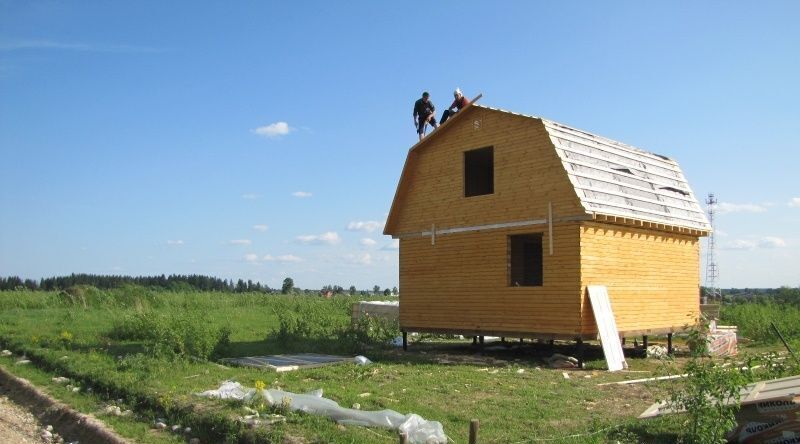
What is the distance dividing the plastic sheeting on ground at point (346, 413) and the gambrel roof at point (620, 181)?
7806mm

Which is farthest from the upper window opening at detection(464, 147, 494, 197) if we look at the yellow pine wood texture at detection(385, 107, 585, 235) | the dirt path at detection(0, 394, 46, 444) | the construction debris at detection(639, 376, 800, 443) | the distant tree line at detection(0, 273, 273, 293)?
the distant tree line at detection(0, 273, 273, 293)

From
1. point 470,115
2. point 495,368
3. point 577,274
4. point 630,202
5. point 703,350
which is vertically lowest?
point 495,368

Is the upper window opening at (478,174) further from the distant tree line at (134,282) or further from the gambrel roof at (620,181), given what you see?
the distant tree line at (134,282)

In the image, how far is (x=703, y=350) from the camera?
7949 millimetres

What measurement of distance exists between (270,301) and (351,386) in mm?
26608

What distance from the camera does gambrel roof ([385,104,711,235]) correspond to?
50.7 feet

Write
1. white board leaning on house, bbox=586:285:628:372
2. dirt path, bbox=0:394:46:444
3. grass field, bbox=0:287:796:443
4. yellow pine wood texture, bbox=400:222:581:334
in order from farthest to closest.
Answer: yellow pine wood texture, bbox=400:222:581:334, white board leaning on house, bbox=586:285:628:372, dirt path, bbox=0:394:46:444, grass field, bbox=0:287:796:443

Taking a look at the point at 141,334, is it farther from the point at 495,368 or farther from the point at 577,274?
the point at 577,274

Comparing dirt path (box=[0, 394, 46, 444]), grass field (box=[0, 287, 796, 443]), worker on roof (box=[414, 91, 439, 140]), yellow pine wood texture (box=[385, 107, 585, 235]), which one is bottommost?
dirt path (box=[0, 394, 46, 444])

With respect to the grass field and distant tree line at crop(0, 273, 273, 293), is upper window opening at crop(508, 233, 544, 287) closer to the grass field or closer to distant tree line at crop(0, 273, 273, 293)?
the grass field

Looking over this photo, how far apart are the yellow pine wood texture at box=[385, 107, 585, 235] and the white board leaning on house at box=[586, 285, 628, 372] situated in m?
1.85

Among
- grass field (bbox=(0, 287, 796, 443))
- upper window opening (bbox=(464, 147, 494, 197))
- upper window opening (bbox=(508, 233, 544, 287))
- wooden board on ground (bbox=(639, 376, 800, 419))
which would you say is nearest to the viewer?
wooden board on ground (bbox=(639, 376, 800, 419))

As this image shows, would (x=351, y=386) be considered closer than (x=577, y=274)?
Yes

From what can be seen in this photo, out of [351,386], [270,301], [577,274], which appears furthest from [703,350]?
[270,301]
